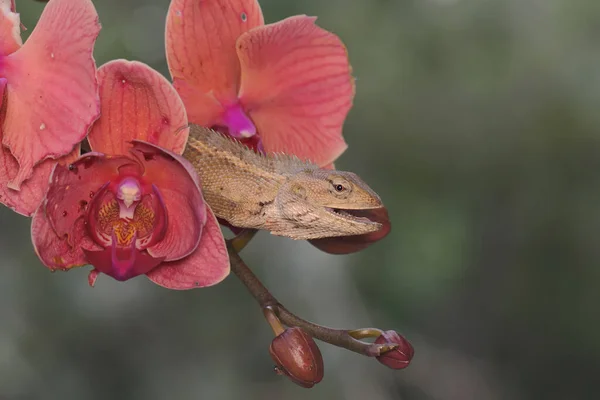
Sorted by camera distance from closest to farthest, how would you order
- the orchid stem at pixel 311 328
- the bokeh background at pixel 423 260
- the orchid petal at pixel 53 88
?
1. the orchid petal at pixel 53 88
2. the orchid stem at pixel 311 328
3. the bokeh background at pixel 423 260

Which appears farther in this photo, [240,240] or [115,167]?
[240,240]

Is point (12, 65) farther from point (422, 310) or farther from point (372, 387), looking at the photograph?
point (422, 310)

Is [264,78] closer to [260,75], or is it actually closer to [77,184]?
[260,75]

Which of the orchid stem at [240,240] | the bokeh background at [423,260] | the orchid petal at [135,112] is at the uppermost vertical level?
the orchid petal at [135,112]

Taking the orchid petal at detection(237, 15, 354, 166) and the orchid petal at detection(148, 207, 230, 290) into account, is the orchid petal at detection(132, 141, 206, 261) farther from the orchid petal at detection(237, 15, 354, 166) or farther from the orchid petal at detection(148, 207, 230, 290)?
the orchid petal at detection(237, 15, 354, 166)

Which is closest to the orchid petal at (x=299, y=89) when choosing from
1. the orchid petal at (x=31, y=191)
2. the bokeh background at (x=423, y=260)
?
the orchid petal at (x=31, y=191)

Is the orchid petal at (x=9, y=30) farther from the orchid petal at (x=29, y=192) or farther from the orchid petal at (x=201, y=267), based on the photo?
the orchid petal at (x=201, y=267)

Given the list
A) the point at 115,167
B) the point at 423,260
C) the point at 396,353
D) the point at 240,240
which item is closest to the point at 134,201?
the point at 115,167
